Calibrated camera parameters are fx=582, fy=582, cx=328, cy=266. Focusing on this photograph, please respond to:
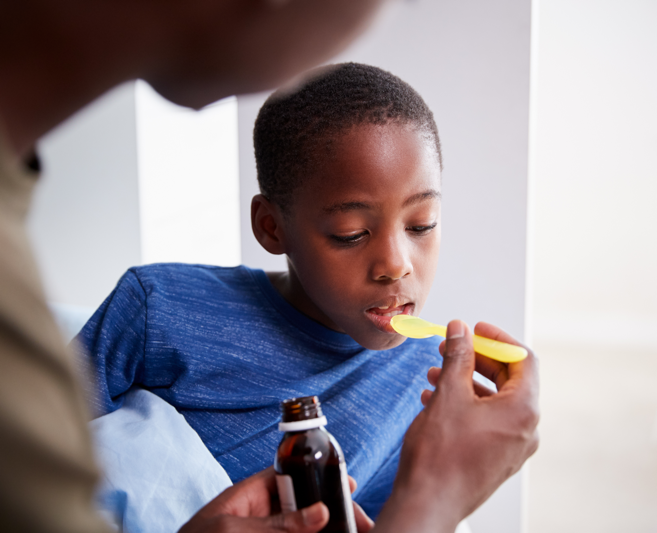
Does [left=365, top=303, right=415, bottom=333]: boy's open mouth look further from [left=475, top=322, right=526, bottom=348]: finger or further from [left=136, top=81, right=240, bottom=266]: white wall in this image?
[left=136, top=81, right=240, bottom=266]: white wall

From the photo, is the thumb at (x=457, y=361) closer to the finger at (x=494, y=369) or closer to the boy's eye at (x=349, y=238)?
the finger at (x=494, y=369)

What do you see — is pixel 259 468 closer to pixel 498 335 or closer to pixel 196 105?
pixel 498 335

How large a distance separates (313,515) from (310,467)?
0.04 meters

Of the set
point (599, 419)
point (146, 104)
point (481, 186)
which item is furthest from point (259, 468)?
point (599, 419)

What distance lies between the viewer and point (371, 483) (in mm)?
1034

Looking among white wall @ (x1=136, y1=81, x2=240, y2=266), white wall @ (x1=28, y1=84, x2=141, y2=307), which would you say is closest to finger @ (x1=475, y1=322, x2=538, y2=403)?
white wall @ (x1=136, y1=81, x2=240, y2=266)

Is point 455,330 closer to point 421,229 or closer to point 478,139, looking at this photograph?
point 421,229

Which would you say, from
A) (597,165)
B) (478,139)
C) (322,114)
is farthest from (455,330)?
(597,165)

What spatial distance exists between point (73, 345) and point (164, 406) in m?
0.19

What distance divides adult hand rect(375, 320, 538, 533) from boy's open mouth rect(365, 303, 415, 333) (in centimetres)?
28

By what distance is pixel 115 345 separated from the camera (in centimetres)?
97

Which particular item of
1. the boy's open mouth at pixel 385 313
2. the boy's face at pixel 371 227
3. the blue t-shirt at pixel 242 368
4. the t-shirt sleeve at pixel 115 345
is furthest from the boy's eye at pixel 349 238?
the t-shirt sleeve at pixel 115 345

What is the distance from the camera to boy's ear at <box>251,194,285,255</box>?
1029 mm

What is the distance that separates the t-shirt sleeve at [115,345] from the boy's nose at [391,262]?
0.41 metres
